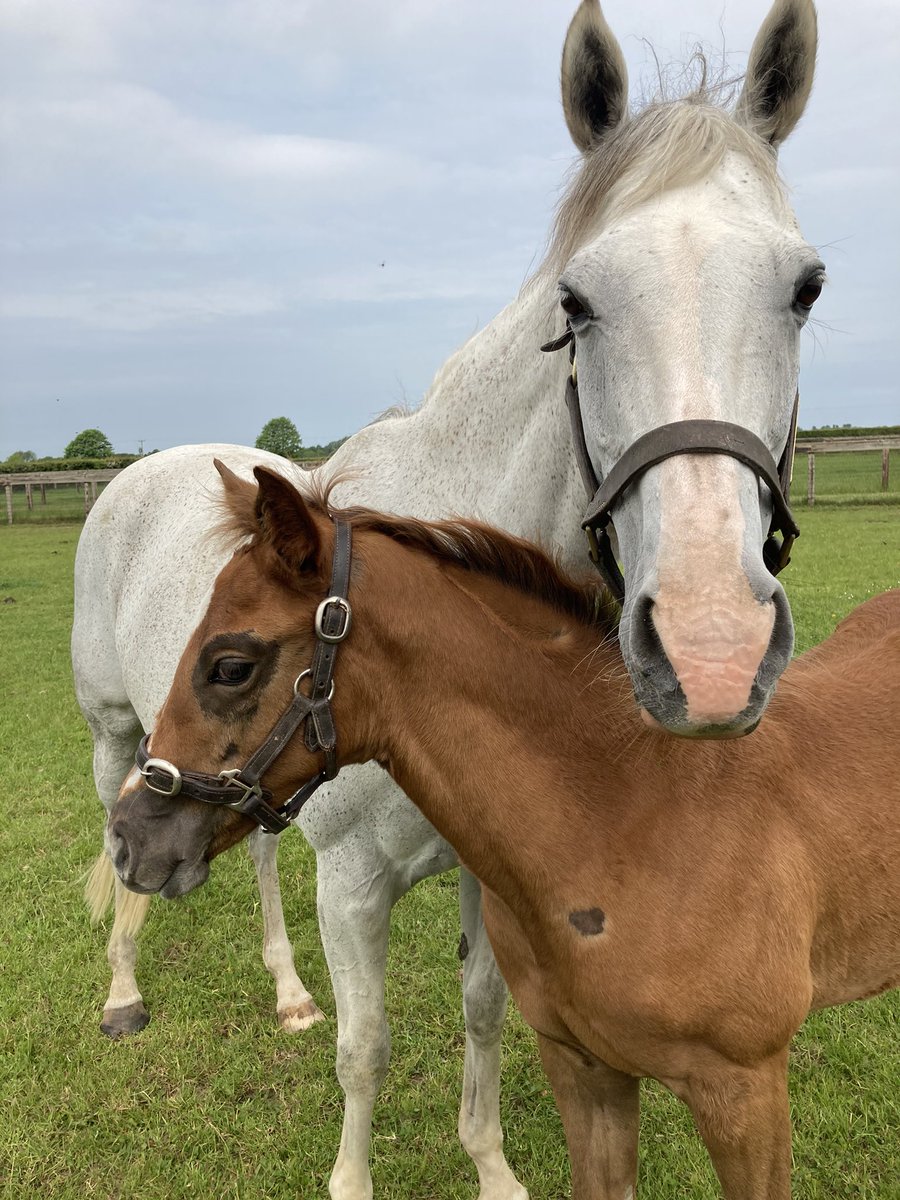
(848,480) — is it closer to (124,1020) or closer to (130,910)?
(130,910)

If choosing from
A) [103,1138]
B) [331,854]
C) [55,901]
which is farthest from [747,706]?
[55,901]

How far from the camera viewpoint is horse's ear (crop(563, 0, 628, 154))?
1722 millimetres

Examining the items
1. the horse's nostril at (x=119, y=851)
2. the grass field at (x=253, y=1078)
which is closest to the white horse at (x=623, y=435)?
the grass field at (x=253, y=1078)

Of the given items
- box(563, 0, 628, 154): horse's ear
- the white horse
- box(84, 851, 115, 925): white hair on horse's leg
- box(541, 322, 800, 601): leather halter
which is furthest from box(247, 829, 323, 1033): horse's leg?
box(563, 0, 628, 154): horse's ear

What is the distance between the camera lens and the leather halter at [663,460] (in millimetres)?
1353

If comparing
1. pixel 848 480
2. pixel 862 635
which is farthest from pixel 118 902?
pixel 848 480

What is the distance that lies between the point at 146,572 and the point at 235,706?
1.97m

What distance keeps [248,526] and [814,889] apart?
1438 mm

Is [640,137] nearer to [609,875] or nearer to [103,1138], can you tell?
[609,875]

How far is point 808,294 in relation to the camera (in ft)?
5.10

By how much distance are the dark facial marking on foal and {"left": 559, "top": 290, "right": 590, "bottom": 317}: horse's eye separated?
33.8 inches

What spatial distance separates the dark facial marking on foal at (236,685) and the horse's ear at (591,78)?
4.22ft

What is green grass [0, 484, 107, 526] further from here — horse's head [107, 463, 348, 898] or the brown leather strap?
the brown leather strap

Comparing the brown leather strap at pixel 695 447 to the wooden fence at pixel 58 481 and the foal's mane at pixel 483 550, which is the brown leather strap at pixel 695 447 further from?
the wooden fence at pixel 58 481
